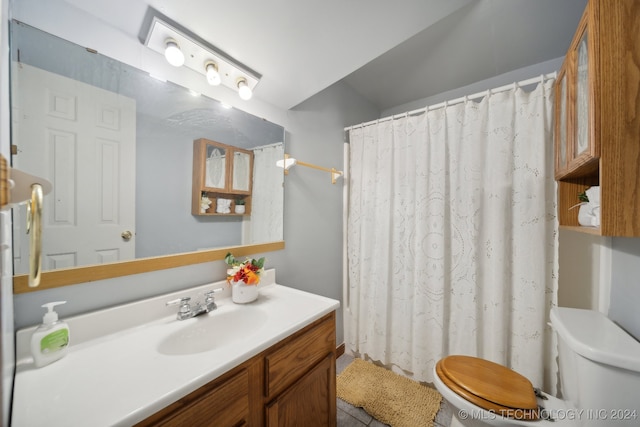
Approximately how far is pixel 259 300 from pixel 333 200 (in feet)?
3.48

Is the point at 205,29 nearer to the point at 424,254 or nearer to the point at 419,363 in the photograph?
the point at 424,254

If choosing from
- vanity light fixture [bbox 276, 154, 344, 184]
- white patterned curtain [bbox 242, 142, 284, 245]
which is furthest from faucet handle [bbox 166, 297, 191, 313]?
vanity light fixture [bbox 276, 154, 344, 184]

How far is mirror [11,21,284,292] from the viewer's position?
83 cm

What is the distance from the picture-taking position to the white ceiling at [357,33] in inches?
41.2

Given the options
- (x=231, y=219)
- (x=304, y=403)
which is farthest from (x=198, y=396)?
(x=231, y=219)

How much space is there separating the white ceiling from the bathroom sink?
1.21 m

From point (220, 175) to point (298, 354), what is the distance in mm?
949

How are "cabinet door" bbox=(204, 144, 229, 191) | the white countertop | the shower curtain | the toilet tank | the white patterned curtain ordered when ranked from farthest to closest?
the white patterned curtain, the shower curtain, "cabinet door" bbox=(204, 144, 229, 191), the toilet tank, the white countertop

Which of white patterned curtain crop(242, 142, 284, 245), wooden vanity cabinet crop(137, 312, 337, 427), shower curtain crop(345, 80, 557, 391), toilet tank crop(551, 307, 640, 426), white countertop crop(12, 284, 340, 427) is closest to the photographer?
white countertop crop(12, 284, 340, 427)

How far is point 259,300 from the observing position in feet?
4.12

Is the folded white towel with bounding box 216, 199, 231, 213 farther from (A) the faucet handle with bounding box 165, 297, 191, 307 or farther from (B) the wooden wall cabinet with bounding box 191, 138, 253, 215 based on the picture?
(A) the faucet handle with bounding box 165, 297, 191, 307

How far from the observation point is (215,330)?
1.09 m

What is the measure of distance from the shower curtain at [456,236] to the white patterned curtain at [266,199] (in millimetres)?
750

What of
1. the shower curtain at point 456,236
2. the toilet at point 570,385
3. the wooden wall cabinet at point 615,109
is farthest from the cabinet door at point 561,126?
the toilet at point 570,385
